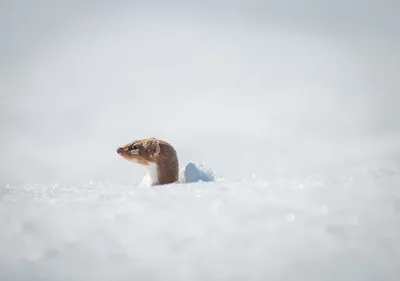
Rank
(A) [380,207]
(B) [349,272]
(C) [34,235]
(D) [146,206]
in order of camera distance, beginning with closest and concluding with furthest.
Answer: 1. (B) [349,272]
2. (C) [34,235]
3. (A) [380,207]
4. (D) [146,206]

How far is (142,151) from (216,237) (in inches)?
163

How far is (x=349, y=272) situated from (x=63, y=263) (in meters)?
1.66

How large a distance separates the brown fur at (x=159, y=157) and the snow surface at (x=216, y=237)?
2953 mm

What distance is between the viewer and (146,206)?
2982 mm

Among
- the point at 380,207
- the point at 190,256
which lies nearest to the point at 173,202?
the point at 190,256

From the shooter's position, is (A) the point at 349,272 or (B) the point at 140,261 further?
(B) the point at 140,261

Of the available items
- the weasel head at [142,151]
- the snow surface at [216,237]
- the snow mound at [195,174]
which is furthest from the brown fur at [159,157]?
the snow surface at [216,237]

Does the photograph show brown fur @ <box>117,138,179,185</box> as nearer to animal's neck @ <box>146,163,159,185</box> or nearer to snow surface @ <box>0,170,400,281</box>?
animal's neck @ <box>146,163,159,185</box>

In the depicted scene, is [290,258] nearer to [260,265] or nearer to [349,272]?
[260,265]

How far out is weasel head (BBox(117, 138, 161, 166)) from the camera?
6.25 m

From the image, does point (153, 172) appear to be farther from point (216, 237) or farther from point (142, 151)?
point (216, 237)

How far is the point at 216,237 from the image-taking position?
2383mm

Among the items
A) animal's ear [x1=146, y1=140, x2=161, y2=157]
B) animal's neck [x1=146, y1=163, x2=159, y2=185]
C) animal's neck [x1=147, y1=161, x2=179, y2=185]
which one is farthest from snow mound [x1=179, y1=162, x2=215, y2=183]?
animal's ear [x1=146, y1=140, x2=161, y2=157]

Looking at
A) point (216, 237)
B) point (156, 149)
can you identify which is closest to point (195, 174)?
point (156, 149)
